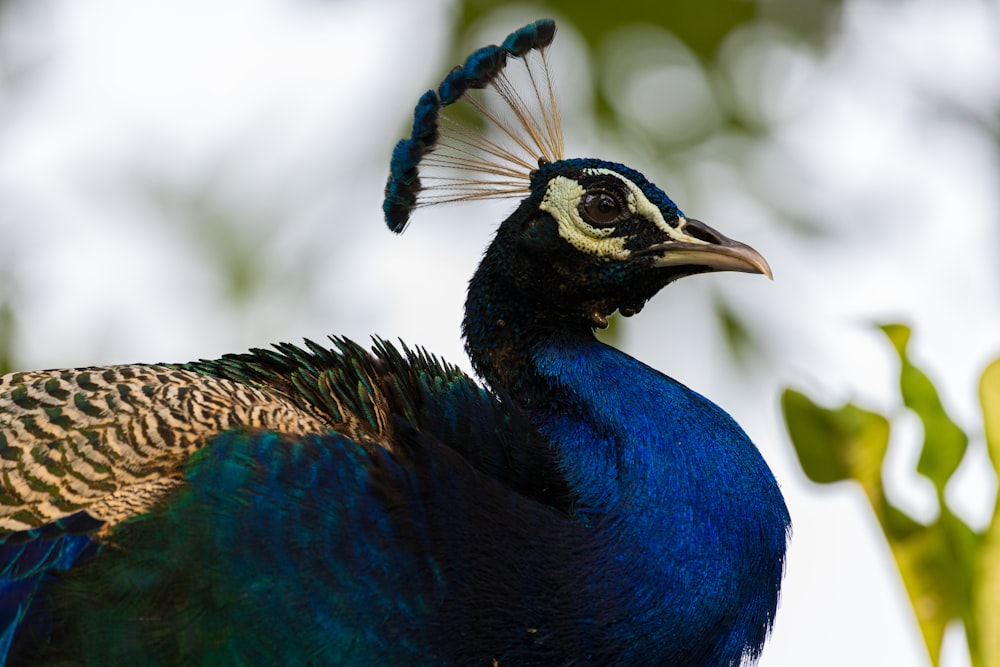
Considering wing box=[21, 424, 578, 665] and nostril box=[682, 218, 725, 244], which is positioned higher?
nostril box=[682, 218, 725, 244]

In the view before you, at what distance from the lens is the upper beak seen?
2.31 metres

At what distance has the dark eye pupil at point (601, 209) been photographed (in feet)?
7.93

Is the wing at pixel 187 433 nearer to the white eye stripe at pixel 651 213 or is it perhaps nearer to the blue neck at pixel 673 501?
the blue neck at pixel 673 501

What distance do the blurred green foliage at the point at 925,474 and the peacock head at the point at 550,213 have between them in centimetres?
27

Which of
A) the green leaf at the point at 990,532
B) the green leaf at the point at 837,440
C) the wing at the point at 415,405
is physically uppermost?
the wing at the point at 415,405

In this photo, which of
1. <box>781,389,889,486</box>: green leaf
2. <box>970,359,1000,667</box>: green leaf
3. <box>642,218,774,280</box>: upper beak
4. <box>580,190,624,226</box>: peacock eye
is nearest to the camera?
<box>970,359,1000,667</box>: green leaf

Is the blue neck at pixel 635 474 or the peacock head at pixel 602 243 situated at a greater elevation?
the peacock head at pixel 602 243

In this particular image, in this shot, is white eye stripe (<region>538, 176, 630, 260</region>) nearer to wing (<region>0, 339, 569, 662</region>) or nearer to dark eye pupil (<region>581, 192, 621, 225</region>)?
dark eye pupil (<region>581, 192, 621, 225</region>)

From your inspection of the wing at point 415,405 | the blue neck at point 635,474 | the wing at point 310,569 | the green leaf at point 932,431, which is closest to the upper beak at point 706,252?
the blue neck at point 635,474

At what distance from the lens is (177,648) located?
1823 millimetres

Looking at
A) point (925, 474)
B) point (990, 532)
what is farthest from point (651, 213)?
point (990, 532)

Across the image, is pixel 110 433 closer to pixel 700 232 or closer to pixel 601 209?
pixel 601 209

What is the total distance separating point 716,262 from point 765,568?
52cm

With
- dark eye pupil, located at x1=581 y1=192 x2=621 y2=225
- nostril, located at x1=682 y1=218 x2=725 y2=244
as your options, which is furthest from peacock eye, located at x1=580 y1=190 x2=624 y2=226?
nostril, located at x1=682 y1=218 x2=725 y2=244
